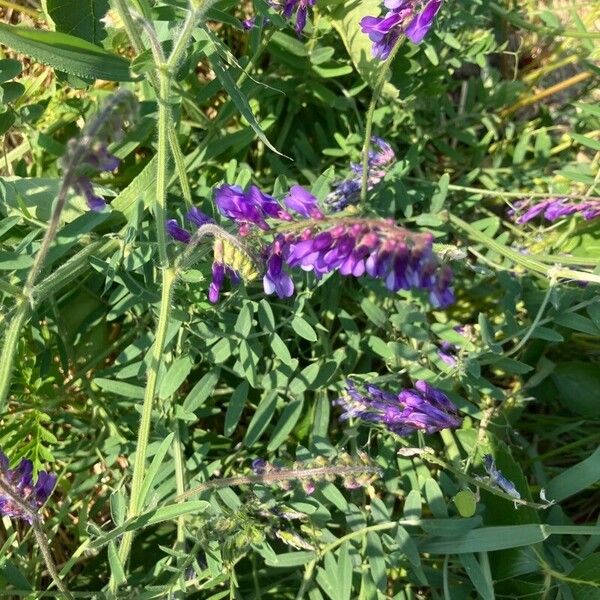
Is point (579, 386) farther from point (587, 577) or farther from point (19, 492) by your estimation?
point (19, 492)

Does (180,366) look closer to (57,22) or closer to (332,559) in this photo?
(332,559)

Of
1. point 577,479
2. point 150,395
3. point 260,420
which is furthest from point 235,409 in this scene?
point 577,479

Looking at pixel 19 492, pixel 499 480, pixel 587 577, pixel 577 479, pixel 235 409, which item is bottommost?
pixel 587 577

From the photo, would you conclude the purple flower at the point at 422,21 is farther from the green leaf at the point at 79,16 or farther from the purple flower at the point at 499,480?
the purple flower at the point at 499,480

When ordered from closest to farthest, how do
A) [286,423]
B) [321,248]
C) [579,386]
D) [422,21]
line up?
[321,248] → [422,21] → [286,423] → [579,386]

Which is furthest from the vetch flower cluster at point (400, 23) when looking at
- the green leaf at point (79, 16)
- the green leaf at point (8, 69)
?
the green leaf at point (8, 69)

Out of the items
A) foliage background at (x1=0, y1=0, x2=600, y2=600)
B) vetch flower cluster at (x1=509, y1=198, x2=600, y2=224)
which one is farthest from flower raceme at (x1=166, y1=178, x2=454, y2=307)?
vetch flower cluster at (x1=509, y1=198, x2=600, y2=224)

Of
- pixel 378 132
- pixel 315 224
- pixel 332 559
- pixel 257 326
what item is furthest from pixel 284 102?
pixel 332 559
